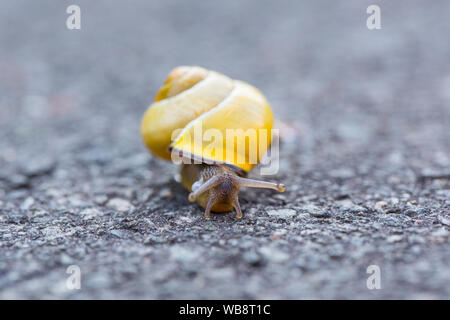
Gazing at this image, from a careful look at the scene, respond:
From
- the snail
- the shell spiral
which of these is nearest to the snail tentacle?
the snail

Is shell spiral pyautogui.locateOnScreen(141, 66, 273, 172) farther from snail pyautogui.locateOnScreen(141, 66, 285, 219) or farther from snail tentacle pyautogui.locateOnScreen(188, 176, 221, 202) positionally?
snail tentacle pyautogui.locateOnScreen(188, 176, 221, 202)

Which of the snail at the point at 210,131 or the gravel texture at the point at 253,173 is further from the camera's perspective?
the snail at the point at 210,131

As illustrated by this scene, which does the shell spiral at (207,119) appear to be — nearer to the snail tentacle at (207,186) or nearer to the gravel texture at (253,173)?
the snail tentacle at (207,186)

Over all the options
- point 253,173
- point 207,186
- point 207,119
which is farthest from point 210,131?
point 253,173

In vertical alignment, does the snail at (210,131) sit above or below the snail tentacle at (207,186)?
above

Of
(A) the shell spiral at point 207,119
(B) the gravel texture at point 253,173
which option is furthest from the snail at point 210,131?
(B) the gravel texture at point 253,173

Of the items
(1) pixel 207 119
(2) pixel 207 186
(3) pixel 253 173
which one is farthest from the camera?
(3) pixel 253 173

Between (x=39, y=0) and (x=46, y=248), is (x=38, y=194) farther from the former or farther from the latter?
(x=39, y=0)

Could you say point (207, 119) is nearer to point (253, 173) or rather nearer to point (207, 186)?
point (207, 186)
